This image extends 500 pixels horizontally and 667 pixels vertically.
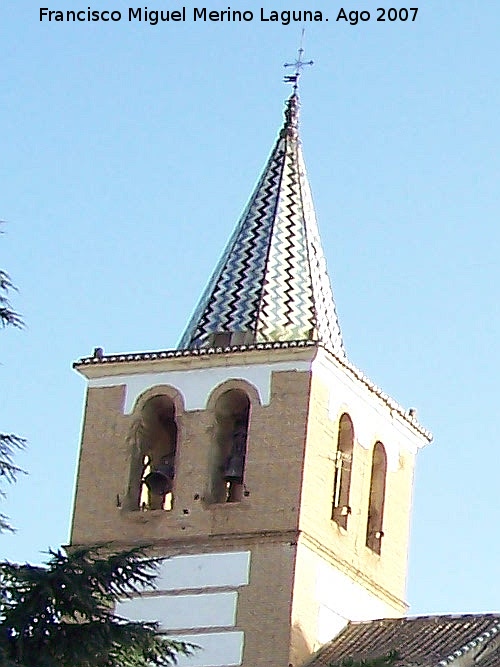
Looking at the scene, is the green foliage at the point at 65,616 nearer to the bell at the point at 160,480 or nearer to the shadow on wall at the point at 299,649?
the shadow on wall at the point at 299,649

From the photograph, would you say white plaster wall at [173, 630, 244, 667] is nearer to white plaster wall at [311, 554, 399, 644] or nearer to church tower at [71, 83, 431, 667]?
church tower at [71, 83, 431, 667]

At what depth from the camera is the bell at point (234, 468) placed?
27.0 meters

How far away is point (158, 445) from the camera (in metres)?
28.0

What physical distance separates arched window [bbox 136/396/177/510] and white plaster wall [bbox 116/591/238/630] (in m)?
1.33

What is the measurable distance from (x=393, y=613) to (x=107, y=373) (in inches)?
190

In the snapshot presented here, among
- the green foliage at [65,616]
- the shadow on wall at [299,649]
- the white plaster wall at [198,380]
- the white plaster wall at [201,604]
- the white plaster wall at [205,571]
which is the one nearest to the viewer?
the green foliage at [65,616]

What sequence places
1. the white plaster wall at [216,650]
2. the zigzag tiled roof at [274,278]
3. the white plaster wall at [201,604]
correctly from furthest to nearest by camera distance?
the zigzag tiled roof at [274,278] → the white plaster wall at [201,604] → the white plaster wall at [216,650]

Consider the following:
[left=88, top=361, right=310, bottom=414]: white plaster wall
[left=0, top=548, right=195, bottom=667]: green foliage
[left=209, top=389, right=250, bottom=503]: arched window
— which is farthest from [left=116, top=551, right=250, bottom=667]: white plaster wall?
[left=0, top=548, right=195, bottom=667]: green foliage

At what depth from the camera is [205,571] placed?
2638 cm

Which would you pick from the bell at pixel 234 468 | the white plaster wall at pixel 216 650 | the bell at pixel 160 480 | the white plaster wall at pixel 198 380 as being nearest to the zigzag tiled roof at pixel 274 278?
the white plaster wall at pixel 198 380

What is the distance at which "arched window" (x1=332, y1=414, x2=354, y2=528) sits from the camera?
1079 inches

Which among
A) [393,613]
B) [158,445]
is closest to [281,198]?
[158,445]

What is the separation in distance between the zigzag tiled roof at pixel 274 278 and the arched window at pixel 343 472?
0.99m

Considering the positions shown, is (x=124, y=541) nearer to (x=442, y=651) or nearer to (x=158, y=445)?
(x=158, y=445)
